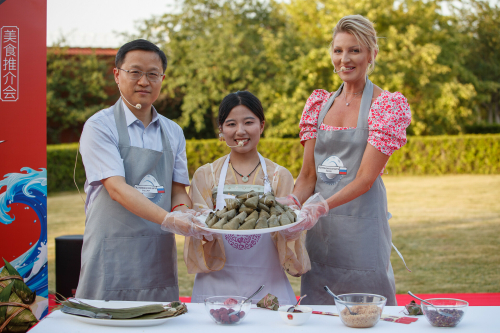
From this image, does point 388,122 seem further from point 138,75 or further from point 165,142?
point 138,75

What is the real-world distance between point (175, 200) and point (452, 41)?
2089 centimetres

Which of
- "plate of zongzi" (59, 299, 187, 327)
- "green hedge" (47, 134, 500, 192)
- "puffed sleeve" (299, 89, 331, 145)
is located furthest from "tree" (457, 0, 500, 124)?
"plate of zongzi" (59, 299, 187, 327)

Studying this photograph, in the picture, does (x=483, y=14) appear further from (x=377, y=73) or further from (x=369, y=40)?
(x=369, y=40)

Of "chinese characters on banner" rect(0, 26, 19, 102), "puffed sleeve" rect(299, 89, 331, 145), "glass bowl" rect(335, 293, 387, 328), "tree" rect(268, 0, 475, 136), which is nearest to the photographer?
"glass bowl" rect(335, 293, 387, 328)

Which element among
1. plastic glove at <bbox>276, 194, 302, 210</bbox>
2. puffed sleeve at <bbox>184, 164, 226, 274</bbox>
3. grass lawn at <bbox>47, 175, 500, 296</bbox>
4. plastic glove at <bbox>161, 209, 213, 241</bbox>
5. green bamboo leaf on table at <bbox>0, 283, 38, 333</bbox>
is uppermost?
plastic glove at <bbox>276, 194, 302, 210</bbox>

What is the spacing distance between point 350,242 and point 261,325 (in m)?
0.96

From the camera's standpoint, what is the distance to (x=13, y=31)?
3.01 metres

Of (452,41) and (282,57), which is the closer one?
(282,57)

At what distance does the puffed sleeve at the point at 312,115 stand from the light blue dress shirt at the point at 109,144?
77 centimetres

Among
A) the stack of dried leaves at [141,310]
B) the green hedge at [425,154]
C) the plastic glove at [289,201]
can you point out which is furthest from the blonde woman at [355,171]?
the green hedge at [425,154]

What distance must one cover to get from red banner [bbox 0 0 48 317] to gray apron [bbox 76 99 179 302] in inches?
33.1

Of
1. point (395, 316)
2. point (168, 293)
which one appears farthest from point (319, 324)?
point (168, 293)

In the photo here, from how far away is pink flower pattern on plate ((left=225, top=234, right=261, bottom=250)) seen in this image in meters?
2.48

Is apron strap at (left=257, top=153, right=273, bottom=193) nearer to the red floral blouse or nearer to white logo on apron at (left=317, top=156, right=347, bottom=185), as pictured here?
white logo on apron at (left=317, top=156, right=347, bottom=185)
